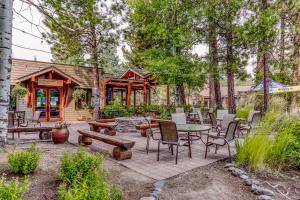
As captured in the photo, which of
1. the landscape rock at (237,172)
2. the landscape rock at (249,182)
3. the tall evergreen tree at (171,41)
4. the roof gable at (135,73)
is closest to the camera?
the landscape rock at (249,182)

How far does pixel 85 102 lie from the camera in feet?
48.5

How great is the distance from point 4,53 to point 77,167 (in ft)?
6.95

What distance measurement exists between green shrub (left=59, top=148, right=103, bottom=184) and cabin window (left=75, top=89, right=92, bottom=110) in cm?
1186

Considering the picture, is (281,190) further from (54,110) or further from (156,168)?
(54,110)

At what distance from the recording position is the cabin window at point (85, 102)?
14.3 m

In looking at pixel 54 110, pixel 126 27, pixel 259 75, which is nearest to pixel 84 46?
pixel 126 27

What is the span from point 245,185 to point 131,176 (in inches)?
70.7

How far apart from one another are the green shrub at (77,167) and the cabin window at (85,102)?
38.9 ft

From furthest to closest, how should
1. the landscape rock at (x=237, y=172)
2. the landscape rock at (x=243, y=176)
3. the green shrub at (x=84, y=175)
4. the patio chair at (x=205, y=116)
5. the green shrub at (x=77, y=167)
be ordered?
1. the patio chair at (x=205, y=116)
2. the landscape rock at (x=237, y=172)
3. the landscape rock at (x=243, y=176)
4. the green shrub at (x=77, y=167)
5. the green shrub at (x=84, y=175)

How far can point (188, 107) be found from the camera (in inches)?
528

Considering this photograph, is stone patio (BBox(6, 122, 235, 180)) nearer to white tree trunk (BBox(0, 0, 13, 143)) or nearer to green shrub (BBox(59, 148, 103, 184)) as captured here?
green shrub (BBox(59, 148, 103, 184))

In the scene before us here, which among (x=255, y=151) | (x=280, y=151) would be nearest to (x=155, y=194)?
(x=255, y=151)

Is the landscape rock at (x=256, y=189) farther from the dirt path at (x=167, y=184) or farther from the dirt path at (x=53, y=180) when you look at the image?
the dirt path at (x=53, y=180)

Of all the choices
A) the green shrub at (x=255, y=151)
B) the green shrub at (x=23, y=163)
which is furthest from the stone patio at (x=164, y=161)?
the green shrub at (x=23, y=163)
